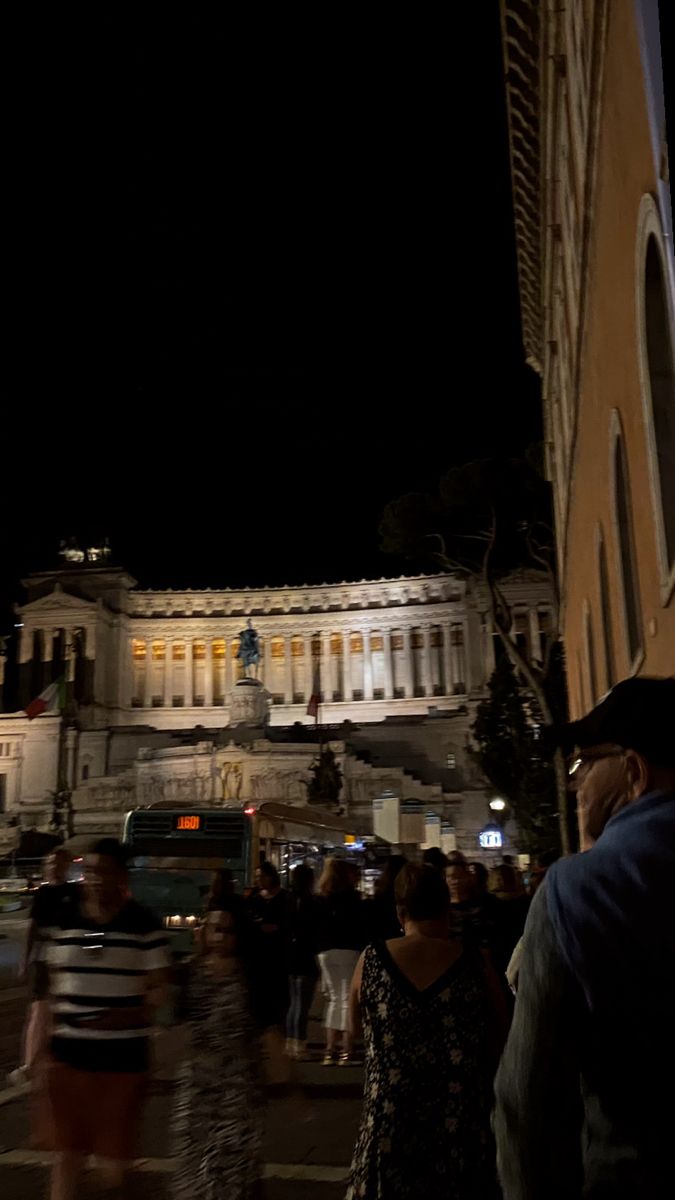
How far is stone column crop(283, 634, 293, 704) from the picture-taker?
7781 cm

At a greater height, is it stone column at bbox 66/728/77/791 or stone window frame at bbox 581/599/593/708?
→ stone column at bbox 66/728/77/791

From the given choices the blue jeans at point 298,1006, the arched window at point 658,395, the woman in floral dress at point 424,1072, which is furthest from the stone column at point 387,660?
the woman in floral dress at point 424,1072

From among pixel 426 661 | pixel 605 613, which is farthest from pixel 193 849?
pixel 426 661

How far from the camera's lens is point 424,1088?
363cm

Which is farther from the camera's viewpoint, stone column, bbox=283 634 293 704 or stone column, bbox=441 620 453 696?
stone column, bbox=283 634 293 704

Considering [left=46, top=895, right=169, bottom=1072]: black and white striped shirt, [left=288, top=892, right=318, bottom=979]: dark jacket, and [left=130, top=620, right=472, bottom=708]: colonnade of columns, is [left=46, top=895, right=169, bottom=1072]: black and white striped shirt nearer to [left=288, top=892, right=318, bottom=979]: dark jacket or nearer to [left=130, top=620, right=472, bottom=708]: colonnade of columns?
[left=288, top=892, right=318, bottom=979]: dark jacket

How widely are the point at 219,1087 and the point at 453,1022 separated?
172cm

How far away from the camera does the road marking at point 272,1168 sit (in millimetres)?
6613

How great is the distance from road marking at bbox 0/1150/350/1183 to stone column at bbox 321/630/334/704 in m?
70.1

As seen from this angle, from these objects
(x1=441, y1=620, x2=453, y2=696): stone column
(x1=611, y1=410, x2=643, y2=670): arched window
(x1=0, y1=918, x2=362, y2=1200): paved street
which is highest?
(x1=441, y1=620, x2=453, y2=696): stone column

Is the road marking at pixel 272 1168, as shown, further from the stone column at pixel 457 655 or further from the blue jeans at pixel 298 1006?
the stone column at pixel 457 655

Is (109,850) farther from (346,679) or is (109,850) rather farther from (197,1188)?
(346,679)

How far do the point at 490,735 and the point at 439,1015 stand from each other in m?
32.8

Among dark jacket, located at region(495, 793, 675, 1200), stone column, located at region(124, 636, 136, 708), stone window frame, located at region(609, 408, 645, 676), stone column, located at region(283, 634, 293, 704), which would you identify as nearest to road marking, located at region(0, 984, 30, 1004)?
stone window frame, located at region(609, 408, 645, 676)
